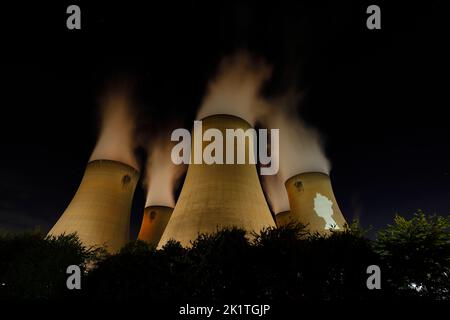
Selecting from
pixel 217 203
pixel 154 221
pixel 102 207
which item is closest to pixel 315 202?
pixel 217 203

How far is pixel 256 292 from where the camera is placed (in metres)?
6.87

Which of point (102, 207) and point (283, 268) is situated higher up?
point (102, 207)

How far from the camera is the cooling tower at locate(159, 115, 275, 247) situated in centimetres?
1259

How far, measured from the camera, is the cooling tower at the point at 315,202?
770 inches

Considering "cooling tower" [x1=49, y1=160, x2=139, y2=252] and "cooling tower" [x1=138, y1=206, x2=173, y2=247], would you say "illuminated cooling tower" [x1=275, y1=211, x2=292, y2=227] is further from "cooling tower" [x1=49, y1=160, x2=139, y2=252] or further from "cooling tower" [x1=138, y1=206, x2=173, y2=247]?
"cooling tower" [x1=49, y1=160, x2=139, y2=252]

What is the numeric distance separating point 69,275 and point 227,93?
10971 mm

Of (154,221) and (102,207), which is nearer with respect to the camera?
(102,207)

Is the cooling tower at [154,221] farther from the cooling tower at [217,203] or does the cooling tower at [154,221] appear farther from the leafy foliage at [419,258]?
the leafy foliage at [419,258]

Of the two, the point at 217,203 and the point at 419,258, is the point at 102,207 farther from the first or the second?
the point at 419,258

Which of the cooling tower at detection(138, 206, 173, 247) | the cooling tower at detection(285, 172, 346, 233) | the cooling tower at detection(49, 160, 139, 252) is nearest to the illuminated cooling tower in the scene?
the cooling tower at detection(285, 172, 346, 233)

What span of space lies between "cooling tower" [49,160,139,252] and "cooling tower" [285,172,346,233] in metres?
10.4

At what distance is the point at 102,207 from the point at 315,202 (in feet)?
40.1

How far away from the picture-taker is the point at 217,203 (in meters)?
13.0
